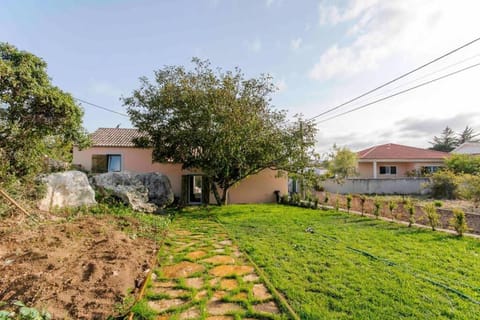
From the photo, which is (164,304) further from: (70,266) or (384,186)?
(384,186)

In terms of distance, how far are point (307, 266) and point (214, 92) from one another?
27.0 feet

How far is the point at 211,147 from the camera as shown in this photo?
34.7 feet

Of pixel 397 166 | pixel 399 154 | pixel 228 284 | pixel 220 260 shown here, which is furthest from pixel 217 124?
pixel 397 166

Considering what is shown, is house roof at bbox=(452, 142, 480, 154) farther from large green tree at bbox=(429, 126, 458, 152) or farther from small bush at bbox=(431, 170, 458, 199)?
large green tree at bbox=(429, 126, 458, 152)

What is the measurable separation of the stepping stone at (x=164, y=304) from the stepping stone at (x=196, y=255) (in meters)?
1.68

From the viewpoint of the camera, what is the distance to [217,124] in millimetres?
10531

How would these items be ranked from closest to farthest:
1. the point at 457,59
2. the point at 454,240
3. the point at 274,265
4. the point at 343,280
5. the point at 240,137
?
the point at 343,280 → the point at 274,265 → the point at 454,240 → the point at 457,59 → the point at 240,137

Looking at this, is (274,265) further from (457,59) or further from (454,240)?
(457,59)

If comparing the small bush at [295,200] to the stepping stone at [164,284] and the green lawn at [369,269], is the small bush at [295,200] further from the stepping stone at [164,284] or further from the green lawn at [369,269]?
the stepping stone at [164,284]

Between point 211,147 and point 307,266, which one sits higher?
point 211,147

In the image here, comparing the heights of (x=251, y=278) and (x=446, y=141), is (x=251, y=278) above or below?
below

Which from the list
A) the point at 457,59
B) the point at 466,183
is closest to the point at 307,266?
the point at 457,59

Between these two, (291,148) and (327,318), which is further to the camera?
(291,148)

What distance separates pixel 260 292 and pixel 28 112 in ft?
23.0
